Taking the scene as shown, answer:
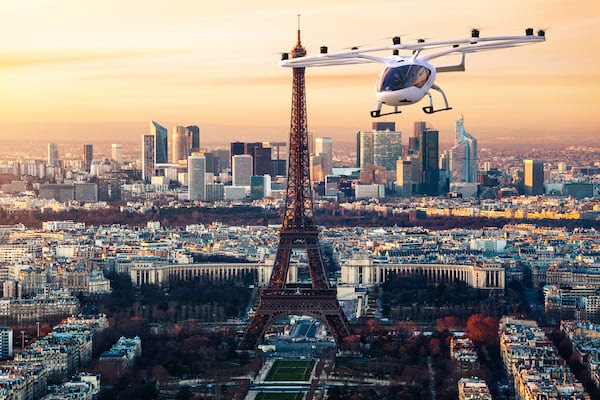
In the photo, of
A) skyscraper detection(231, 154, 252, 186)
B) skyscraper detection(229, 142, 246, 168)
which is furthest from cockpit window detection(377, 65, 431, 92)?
skyscraper detection(231, 154, 252, 186)

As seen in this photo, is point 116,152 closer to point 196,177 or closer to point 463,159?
point 196,177

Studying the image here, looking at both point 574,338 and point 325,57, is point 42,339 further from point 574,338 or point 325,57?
point 325,57

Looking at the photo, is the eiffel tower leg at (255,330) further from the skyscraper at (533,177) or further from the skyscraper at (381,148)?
the skyscraper at (381,148)

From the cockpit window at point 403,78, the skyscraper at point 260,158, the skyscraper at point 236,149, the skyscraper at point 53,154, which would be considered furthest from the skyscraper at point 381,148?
the cockpit window at point 403,78

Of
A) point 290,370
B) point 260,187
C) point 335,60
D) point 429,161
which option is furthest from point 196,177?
point 335,60

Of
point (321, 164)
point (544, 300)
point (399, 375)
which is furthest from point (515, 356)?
point (321, 164)

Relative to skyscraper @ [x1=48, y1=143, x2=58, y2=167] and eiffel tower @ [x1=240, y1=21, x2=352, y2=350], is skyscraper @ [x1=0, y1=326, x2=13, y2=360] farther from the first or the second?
skyscraper @ [x1=48, y1=143, x2=58, y2=167]

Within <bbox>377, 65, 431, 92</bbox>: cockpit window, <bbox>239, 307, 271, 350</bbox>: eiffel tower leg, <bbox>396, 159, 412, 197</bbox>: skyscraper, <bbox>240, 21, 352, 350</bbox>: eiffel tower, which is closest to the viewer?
<bbox>377, 65, 431, 92</bbox>: cockpit window
